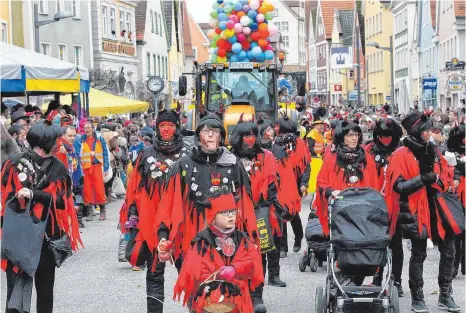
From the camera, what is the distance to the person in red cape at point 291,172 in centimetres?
1167

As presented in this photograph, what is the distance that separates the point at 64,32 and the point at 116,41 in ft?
24.5

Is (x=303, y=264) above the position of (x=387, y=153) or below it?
below

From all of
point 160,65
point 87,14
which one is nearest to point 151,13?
point 160,65

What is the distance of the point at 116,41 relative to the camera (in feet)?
181

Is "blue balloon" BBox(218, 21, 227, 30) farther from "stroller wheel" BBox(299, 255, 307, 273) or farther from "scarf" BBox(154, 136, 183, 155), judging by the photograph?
"scarf" BBox(154, 136, 183, 155)

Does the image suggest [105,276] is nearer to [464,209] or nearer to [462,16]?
[464,209]

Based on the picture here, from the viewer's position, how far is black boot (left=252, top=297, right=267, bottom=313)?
935cm

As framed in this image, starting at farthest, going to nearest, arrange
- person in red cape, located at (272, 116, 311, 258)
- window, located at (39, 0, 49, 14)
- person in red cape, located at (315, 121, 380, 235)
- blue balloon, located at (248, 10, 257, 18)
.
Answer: window, located at (39, 0, 49, 14)
blue balloon, located at (248, 10, 257, 18)
person in red cape, located at (272, 116, 311, 258)
person in red cape, located at (315, 121, 380, 235)

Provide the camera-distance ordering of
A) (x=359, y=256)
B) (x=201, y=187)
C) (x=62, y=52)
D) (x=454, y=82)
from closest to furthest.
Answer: (x=201, y=187), (x=359, y=256), (x=454, y=82), (x=62, y=52)

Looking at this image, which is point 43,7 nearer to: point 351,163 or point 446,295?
point 351,163

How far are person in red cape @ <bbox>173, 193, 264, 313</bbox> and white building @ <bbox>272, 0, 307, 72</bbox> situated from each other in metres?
120

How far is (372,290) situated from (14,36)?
33768 millimetres

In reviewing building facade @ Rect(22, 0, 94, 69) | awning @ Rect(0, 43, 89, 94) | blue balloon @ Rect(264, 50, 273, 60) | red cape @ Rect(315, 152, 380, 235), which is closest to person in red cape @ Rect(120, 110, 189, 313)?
red cape @ Rect(315, 152, 380, 235)

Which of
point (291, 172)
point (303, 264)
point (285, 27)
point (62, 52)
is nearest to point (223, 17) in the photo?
point (291, 172)
